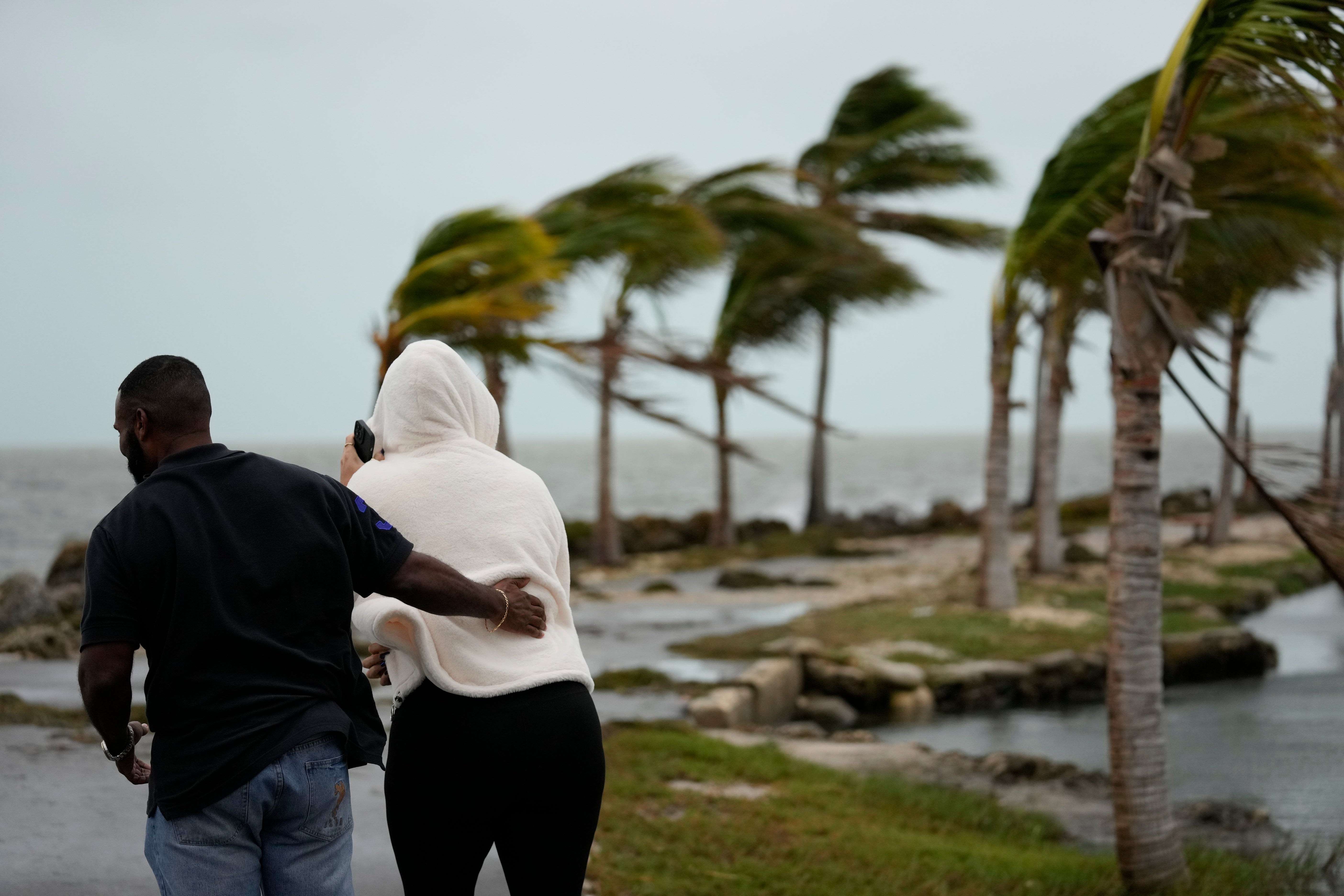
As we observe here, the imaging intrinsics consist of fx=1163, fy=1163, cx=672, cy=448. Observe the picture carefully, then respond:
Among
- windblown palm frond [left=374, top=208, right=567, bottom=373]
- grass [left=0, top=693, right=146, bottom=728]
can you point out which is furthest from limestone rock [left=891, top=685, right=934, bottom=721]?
grass [left=0, top=693, right=146, bottom=728]

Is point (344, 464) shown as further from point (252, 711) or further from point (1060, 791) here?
point (1060, 791)

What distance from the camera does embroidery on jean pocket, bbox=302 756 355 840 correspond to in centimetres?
228

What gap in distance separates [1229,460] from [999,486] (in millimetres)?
7647

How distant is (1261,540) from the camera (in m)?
21.7

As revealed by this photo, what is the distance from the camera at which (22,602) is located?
34.1 ft

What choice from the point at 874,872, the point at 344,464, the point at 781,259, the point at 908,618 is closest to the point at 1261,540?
the point at 781,259

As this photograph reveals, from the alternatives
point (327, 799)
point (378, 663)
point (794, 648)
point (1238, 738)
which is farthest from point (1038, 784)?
point (327, 799)

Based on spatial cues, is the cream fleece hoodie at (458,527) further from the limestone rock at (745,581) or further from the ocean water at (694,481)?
the limestone rock at (745,581)

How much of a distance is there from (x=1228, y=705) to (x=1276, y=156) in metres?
5.29

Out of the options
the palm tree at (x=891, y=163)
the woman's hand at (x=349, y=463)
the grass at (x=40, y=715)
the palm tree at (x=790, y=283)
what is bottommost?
the grass at (x=40, y=715)

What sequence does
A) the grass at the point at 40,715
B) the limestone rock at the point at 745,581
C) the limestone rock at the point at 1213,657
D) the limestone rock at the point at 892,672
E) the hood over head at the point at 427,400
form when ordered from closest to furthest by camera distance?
the hood over head at the point at 427,400, the grass at the point at 40,715, the limestone rock at the point at 892,672, the limestone rock at the point at 1213,657, the limestone rock at the point at 745,581

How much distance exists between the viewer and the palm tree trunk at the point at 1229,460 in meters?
19.5

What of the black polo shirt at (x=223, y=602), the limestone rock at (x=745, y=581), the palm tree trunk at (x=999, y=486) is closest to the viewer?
the black polo shirt at (x=223, y=602)

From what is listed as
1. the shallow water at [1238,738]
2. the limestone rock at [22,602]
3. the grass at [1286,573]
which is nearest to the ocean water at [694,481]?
the limestone rock at [22,602]
